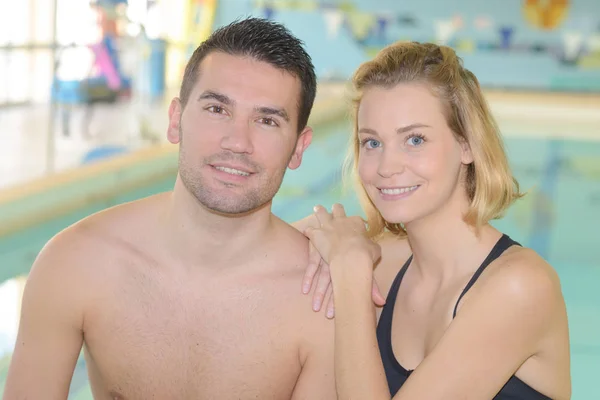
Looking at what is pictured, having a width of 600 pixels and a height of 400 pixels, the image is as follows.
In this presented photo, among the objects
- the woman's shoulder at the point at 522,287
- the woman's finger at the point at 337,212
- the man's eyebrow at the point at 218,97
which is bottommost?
the woman's finger at the point at 337,212

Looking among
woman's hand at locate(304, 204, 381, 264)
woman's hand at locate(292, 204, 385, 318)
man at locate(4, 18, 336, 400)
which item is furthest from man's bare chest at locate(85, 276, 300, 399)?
woman's hand at locate(304, 204, 381, 264)

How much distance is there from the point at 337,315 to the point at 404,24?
17874mm

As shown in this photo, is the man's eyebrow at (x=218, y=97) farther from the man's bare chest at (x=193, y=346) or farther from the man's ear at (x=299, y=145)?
the man's bare chest at (x=193, y=346)

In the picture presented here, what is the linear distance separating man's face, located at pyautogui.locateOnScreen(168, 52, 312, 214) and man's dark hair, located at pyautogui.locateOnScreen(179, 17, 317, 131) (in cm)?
3

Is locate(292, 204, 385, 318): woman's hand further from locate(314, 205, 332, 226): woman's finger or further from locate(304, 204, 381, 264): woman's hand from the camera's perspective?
locate(314, 205, 332, 226): woman's finger

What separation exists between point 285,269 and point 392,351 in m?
0.38

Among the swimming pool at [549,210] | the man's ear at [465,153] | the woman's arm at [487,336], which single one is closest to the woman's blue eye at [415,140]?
the man's ear at [465,153]

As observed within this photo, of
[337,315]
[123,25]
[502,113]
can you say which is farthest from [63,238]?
[502,113]

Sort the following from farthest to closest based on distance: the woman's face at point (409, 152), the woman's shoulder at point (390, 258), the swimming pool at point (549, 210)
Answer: the swimming pool at point (549, 210) → the woman's shoulder at point (390, 258) → the woman's face at point (409, 152)

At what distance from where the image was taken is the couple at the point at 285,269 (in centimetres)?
209

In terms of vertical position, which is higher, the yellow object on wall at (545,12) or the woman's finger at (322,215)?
the woman's finger at (322,215)

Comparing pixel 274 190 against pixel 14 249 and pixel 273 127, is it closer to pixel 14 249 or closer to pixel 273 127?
pixel 273 127

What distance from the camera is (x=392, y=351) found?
234 centimetres

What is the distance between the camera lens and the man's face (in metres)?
2.11
